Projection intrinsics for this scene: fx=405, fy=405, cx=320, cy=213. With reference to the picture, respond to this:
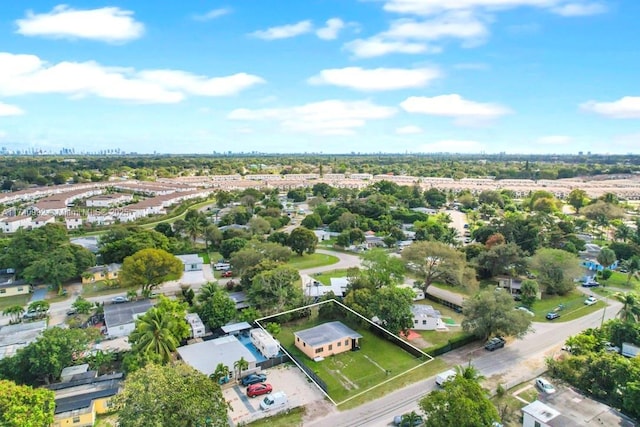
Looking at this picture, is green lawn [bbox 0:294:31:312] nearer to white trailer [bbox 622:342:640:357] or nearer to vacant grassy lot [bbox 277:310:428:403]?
vacant grassy lot [bbox 277:310:428:403]

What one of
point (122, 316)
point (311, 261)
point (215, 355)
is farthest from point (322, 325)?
point (311, 261)

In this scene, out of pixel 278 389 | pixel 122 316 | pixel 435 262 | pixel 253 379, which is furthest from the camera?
pixel 435 262

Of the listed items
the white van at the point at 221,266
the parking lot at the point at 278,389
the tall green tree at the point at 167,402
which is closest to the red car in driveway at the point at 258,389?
the parking lot at the point at 278,389

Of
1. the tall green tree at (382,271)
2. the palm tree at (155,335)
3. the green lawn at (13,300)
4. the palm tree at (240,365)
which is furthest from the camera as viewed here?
the green lawn at (13,300)

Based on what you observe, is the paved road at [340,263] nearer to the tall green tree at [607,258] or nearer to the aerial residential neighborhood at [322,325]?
the aerial residential neighborhood at [322,325]

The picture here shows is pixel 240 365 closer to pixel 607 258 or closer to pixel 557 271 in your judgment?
pixel 557 271

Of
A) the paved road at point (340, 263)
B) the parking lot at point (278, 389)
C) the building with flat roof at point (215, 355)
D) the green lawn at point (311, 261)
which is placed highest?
the building with flat roof at point (215, 355)

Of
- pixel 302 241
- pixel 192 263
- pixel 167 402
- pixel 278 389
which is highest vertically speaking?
pixel 167 402
